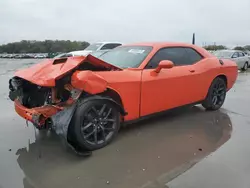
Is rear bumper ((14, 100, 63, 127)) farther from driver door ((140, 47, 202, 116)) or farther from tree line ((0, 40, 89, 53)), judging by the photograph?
tree line ((0, 40, 89, 53))

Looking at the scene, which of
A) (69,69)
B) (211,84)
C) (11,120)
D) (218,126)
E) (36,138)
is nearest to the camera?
(69,69)

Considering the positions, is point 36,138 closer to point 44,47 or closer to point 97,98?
point 97,98

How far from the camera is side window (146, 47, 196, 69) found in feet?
13.8

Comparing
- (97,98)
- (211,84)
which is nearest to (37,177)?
(97,98)

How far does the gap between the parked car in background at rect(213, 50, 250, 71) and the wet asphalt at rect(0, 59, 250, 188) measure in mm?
11551

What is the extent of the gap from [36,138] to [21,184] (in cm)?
133

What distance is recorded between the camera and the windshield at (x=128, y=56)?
4125mm

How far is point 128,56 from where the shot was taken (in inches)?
171

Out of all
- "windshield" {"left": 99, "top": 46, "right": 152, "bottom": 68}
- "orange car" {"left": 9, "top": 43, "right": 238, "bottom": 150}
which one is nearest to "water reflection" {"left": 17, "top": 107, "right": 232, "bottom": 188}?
"orange car" {"left": 9, "top": 43, "right": 238, "bottom": 150}

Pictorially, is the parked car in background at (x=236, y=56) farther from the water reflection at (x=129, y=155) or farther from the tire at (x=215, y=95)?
the water reflection at (x=129, y=155)

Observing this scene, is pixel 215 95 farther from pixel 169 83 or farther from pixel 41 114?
pixel 41 114

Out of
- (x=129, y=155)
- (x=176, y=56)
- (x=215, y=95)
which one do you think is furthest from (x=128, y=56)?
(x=215, y=95)

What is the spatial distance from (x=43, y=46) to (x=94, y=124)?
85135 millimetres

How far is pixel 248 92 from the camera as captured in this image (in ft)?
25.1
